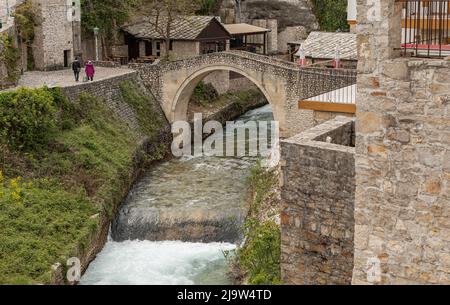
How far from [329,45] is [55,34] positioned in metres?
12.2

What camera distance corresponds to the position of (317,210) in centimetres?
1045

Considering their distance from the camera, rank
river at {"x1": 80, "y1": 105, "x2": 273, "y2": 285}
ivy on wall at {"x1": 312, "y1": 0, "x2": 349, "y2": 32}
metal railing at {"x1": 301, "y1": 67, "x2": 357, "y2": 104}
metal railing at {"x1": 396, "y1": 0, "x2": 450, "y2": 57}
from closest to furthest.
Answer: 1. metal railing at {"x1": 396, "y1": 0, "x2": 450, "y2": 57}
2. river at {"x1": 80, "y1": 105, "x2": 273, "y2": 285}
3. metal railing at {"x1": 301, "y1": 67, "x2": 357, "y2": 104}
4. ivy on wall at {"x1": 312, "y1": 0, "x2": 349, "y2": 32}

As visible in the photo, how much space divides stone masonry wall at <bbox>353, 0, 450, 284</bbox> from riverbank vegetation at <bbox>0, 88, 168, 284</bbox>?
10915 millimetres

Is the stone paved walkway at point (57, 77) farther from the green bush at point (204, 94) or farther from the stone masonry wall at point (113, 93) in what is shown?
the green bush at point (204, 94)

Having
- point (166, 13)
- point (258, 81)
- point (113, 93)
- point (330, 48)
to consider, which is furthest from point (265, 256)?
point (166, 13)

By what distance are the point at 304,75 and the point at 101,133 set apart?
7.34 meters

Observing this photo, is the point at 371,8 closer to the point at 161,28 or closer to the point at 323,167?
the point at 323,167

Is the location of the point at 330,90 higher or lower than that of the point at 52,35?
lower

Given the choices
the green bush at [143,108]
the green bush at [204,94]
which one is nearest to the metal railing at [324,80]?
the green bush at [143,108]

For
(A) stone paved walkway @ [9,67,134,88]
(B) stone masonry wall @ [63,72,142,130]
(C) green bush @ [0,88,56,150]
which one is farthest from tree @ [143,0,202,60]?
(C) green bush @ [0,88,56,150]

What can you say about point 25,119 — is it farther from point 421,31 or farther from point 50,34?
point 421,31

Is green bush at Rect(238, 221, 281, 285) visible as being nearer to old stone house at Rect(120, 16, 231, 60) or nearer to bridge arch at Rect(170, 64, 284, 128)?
bridge arch at Rect(170, 64, 284, 128)

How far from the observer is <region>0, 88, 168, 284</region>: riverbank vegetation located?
17.8 meters

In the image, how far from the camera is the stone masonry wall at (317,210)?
1009 cm
